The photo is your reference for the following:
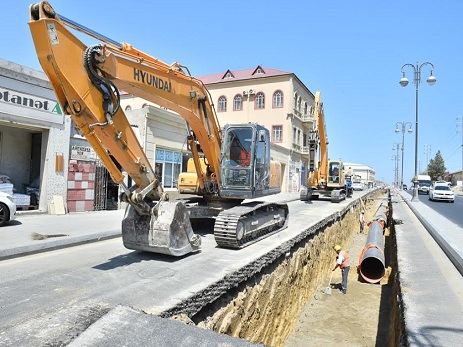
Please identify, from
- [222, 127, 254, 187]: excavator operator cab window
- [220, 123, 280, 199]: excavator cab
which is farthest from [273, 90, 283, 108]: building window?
[222, 127, 254, 187]: excavator operator cab window

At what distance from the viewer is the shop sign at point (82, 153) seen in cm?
1415

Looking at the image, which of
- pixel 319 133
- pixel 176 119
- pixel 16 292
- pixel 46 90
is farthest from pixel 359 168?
pixel 16 292

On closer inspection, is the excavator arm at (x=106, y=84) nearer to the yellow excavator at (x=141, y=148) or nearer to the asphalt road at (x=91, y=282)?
the yellow excavator at (x=141, y=148)

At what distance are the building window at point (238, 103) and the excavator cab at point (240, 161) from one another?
34644 millimetres

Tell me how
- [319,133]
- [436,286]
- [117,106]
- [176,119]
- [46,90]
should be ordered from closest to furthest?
[117,106], [436,286], [46,90], [176,119], [319,133]

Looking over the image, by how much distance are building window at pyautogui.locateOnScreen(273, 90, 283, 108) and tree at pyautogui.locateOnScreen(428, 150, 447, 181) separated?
71.6 m

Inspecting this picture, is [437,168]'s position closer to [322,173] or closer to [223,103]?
[223,103]

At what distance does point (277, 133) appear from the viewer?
39.9 metres

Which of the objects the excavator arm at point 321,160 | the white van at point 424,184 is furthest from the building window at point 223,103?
the white van at point 424,184

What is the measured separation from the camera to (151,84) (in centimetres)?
627

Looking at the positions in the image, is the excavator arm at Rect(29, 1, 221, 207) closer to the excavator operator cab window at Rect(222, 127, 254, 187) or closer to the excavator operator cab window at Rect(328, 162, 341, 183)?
the excavator operator cab window at Rect(222, 127, 254, 187)

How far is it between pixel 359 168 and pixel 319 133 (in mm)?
77842

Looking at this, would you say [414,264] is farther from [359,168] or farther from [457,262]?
[359,168]

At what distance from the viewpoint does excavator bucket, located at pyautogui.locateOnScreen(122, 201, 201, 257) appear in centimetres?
650
